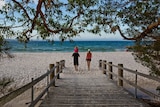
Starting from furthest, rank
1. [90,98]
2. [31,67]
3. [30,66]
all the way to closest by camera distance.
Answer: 1. [30,66]
2. [31,67]
3. [90,98]

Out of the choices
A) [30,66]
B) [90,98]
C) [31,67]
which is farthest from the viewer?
[30,66]

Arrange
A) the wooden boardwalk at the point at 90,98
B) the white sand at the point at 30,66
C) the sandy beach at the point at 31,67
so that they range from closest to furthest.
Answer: the wooden boardwalk at the point at 90,98 < the sandy beach at the point at 31,67 < the white sand at the point at 30,66

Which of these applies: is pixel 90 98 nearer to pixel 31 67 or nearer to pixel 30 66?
pixel 31 67

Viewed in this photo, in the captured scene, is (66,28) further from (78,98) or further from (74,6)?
(78,98)

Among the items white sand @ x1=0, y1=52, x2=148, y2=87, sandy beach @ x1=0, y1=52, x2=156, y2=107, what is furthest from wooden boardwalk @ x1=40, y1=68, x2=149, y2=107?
white sand @ x1=0, y1=52, x2=148, y2=87

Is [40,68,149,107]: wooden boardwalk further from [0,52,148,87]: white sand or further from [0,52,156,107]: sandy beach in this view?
[0,52,148,87]: white sand

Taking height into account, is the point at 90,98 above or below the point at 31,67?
above

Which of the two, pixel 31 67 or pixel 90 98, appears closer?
pixel 90 98

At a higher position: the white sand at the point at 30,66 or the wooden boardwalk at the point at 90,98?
the wooden boardwalk at the point at 90,98

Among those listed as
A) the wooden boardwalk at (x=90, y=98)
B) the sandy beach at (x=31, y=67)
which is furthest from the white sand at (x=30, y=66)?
the wooden boardwalk at (x=90, y=98)

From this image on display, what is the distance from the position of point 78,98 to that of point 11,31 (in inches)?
124

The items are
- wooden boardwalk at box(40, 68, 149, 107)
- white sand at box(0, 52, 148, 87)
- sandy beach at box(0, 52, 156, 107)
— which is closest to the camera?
wooden boardwalk at box(40, 68, 149, 107)

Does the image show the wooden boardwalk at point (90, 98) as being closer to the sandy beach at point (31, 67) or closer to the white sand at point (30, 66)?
the sandy beach at point (31, 67)

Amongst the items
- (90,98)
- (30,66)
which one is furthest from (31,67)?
(90,98)
